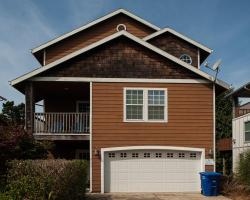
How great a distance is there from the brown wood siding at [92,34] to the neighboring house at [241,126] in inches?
252

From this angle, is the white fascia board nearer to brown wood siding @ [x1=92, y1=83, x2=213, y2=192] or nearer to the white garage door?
brown wood siding @ [x1=92, y1=83, x2=213, y2=192]

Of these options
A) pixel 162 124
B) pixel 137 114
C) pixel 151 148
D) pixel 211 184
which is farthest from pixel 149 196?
pixel 137 114

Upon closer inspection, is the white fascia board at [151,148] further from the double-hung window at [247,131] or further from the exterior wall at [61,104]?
the exterior wall at [61,104]

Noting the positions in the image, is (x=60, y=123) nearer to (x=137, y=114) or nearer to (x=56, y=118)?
(x=56, y=118)

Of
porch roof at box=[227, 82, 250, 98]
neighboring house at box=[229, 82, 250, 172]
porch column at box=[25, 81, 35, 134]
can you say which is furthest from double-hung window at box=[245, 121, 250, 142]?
porch column at box=[25, 81, 35, 134]

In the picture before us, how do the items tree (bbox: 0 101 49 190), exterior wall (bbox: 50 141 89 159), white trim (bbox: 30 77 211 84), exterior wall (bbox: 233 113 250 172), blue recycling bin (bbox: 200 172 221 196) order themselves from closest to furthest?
tree (bbox: 0 101 49 190) < blue recycling bin (bbox: 200 172 221 196) < white trim (bbox: 30 77 211 84) < exterior wall (bbox: 50 141 89 159) < exterior wall (bbox: 233 113 250 172)

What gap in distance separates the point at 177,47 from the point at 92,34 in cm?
506

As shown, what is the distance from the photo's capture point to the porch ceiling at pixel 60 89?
2161 centimetres

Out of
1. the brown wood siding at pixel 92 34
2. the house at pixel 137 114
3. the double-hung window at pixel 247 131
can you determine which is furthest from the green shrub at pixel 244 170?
the brown wood siding at pixel 92 34

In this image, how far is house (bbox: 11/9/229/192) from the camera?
68.2ft

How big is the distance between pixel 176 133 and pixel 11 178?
13.0 metres

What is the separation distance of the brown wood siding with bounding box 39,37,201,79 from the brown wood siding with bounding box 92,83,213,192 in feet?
1.71

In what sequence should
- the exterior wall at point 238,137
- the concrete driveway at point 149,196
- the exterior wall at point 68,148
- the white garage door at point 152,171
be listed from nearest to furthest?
the concrete driveway at point 149,196
the white garage door at point 152,171
the exterior wall at point 68,148
the exterior wall at point 238,137

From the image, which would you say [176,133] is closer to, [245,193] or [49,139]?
[245,193]
